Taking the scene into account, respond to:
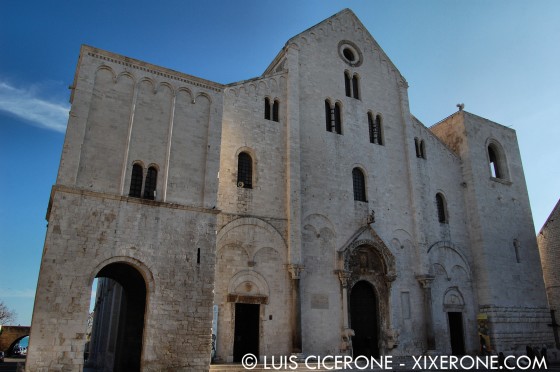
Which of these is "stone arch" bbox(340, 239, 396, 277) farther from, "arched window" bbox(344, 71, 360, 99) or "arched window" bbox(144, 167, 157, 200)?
"arched window" bbox(144, 167, 157, 200)

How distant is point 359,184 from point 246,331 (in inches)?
358

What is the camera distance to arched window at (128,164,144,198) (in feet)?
48.3

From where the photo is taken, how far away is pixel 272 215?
18359 millimetres

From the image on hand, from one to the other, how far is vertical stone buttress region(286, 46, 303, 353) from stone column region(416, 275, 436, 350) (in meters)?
7.03

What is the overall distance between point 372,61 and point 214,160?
42.2ft

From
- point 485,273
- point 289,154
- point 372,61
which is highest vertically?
point 372,61

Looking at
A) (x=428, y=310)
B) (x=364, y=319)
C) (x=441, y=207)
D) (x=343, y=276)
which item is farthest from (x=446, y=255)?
(x=343, y=276)

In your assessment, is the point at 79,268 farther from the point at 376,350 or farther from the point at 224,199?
the point at 376,350

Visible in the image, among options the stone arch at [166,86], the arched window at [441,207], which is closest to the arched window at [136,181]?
the stone arch at [166,86]

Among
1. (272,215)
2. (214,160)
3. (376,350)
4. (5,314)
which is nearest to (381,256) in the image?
(376,350)

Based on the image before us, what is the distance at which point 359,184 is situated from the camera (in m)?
21.6

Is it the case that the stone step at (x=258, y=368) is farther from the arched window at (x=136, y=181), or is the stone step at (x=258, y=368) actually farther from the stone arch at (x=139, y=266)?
the arched window at (x=136, y=181)

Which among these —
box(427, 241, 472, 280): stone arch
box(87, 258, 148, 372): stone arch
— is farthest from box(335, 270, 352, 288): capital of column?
box(87, 258, 148, 372): stone arch

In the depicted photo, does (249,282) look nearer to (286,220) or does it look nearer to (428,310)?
(286,220)
